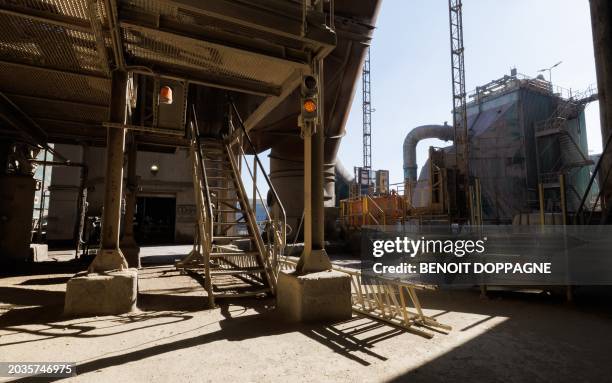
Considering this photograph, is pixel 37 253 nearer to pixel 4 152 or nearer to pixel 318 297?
pixel 4 152

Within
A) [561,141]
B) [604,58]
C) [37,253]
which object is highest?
[561,141]

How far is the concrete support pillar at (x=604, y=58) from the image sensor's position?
981 centimetres

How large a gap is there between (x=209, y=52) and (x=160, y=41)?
2.49 feet

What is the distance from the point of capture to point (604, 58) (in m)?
9.95

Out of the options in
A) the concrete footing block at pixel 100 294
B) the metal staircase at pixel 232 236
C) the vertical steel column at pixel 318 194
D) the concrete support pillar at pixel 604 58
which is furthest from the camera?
the concrete support pillar at pixel 604 58

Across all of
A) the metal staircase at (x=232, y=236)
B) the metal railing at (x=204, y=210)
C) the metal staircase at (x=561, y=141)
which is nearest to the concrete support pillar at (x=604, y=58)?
the metal staircase at (x=232, y=236)

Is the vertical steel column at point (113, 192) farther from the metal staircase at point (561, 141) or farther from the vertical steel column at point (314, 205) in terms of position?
the metal staircase at point (561, 141)

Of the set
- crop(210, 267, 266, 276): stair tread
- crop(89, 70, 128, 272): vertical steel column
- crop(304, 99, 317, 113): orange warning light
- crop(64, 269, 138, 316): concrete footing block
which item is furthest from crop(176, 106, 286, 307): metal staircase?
crop(304, 99, 317, 113): orange warning light

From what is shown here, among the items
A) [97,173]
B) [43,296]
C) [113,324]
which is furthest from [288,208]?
[97,173]

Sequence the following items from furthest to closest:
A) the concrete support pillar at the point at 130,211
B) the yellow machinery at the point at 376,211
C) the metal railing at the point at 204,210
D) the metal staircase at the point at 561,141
→ the metal staircase at the point at 561,141 < the yellow machinery at the point at 376,211 < the concrete support pillar at the point at 130,211 < the metal railing at the point at 204,210

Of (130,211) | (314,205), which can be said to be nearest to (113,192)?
(314,205)

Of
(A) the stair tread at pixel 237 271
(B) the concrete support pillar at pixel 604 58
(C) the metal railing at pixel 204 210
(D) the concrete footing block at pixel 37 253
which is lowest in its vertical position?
(D) the concrete footing block at pixel 37 253

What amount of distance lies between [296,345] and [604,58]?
12500 mm

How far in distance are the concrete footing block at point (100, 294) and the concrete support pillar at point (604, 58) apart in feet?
41.6
